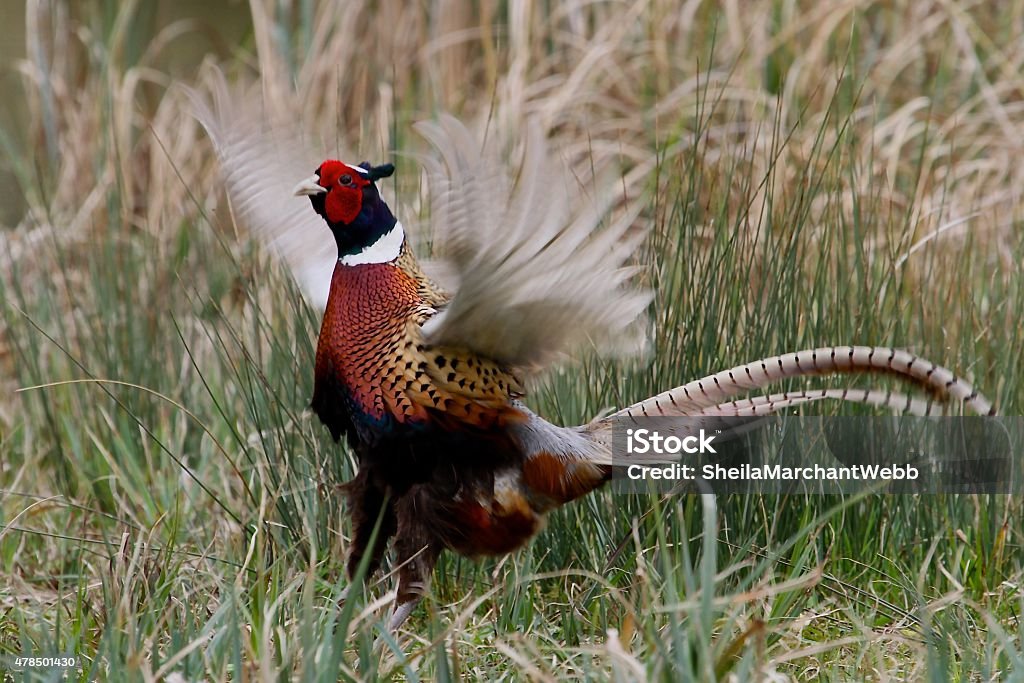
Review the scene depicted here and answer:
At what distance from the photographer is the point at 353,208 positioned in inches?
95.0

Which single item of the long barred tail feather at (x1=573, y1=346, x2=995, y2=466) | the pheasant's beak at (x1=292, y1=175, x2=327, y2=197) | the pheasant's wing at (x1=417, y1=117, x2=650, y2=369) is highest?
the pheasant's beak at (x1=292, y1=175, x2=327, y2=197)

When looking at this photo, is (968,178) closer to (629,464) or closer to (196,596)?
(629,464)

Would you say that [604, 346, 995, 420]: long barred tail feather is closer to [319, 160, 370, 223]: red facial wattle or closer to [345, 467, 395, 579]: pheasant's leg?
[345, 467, 395, 579]: pheasant's leg

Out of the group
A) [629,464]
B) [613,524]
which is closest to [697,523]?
[613,524]

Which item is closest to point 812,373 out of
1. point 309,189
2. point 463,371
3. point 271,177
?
point 463,371

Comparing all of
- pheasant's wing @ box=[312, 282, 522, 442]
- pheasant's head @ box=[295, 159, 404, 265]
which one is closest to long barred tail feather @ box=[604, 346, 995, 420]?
pheasant's wing @ box=[312, 282, 522, 442]

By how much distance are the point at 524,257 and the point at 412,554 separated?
2.33 feet

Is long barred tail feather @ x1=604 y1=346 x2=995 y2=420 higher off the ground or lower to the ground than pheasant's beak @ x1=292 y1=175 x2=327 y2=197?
lower

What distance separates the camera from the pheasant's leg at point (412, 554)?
7.92ft

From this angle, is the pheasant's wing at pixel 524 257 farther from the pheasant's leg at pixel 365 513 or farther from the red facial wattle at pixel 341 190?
the pheasant's leg at pixel 365 513

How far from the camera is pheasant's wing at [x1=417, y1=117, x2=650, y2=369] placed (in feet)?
6.79

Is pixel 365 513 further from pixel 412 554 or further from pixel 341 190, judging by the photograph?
pixel 341 190

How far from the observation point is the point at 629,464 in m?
2.54

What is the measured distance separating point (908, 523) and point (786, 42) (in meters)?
2.76
